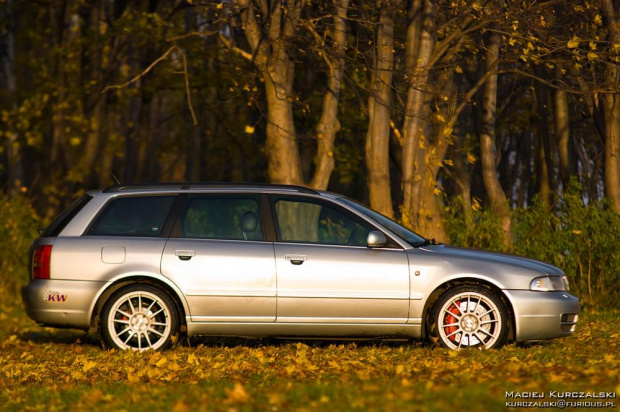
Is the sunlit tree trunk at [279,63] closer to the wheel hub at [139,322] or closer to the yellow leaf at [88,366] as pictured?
the wheel hub at [139,322]

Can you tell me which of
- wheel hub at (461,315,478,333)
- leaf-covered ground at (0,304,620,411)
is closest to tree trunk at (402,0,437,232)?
leaf-covered ground at (0,304,620,411)

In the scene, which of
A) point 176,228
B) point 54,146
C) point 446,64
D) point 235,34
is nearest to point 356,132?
point 54,146

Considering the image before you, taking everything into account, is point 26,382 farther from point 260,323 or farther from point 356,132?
point 356,132

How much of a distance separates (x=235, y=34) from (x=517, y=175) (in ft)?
71.6

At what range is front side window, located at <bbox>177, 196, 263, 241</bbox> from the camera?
Answer: 32.8ft

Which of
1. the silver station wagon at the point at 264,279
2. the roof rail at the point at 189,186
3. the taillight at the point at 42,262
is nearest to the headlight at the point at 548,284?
the silver station wagon at the point at 264,279

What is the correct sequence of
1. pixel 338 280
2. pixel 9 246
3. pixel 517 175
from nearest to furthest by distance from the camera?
pixel 338 280 → pixel 9 246 → pixel 517 175

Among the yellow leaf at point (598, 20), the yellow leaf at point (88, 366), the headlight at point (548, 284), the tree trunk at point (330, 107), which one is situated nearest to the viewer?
the yellow leaf at point (88, 366)

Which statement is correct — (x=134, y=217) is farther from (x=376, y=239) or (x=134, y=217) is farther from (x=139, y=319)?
(x=376, y=239)

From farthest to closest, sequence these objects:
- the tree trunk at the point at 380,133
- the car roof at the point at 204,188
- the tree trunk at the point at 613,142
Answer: the tree trunk at the point at 613,142 → the tree trunk at the point at 380,133 → the car roof at the point at 204,188

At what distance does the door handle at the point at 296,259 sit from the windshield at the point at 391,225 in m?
0.78

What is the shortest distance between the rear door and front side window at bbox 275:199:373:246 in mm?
340

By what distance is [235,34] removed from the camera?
59.7 ft

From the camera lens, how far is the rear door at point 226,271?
9773 mm
